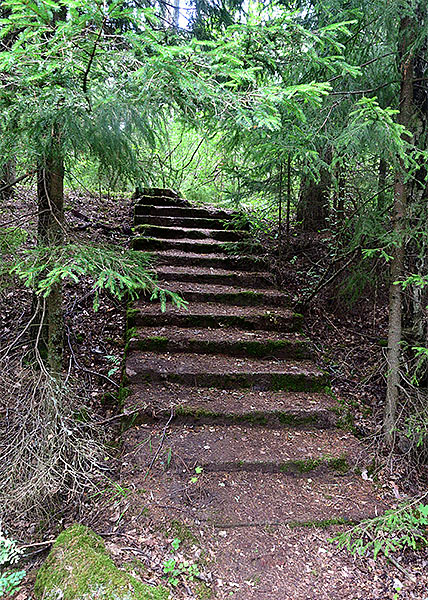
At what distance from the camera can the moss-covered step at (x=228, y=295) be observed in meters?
5.52

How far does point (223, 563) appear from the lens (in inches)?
108

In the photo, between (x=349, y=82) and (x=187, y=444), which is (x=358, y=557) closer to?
(x=187, y=444)

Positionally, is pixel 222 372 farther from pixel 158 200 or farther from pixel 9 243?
pixel 158 200

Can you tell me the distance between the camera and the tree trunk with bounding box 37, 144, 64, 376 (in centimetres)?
351

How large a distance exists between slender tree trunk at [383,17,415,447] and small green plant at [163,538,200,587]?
7.24ft

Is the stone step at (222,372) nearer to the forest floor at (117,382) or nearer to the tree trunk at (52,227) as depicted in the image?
the forest floor at (117,382)

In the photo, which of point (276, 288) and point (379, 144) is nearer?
point (379, 144)

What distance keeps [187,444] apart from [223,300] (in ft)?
8.04

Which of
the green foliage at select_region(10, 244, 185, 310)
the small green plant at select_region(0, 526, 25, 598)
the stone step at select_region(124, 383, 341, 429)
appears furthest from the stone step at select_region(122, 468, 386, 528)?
the green foliage at select_region(10, 244, 185, 310)

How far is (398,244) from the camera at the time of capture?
11.4ft

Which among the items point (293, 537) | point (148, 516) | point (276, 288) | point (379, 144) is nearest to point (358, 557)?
point (293, 537)

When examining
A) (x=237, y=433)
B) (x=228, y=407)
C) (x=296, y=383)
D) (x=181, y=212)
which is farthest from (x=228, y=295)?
(x=181, y=212)

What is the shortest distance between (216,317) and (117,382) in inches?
60.1

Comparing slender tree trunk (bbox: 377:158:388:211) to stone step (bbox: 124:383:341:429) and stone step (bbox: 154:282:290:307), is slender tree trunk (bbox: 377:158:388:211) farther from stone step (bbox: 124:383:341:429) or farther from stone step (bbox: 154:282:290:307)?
stone step (bbox: 124:383:341:429)
